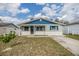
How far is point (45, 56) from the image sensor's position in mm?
7055

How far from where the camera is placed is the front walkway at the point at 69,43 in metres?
7.08

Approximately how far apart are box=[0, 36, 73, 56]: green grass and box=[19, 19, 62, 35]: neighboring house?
114 mm

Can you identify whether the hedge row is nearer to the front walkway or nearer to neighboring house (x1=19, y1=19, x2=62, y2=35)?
neighboring house (x1=19, y1=19, x2=62, y2=35)

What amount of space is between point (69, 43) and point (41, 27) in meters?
0.59

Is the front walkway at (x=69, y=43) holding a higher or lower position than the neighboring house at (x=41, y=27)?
lower

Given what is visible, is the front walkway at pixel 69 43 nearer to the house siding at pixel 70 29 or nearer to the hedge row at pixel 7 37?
the house siding at pixel 70 29

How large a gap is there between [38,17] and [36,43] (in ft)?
1.58

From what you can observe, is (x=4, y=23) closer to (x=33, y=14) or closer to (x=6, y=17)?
(x=6, y=17)

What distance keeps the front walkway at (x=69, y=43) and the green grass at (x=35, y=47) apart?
0.07 metres

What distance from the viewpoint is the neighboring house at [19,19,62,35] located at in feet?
23.6

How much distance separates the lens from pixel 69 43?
716cm

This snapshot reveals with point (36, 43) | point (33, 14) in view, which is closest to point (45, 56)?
point (36, 43)

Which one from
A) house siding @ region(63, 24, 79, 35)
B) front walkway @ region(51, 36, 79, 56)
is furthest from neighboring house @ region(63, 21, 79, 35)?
front walkway @ region(51, 36, 79, 56)

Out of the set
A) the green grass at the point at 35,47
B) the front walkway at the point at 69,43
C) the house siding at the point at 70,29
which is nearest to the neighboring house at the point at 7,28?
the green grass at the point at 35,47
